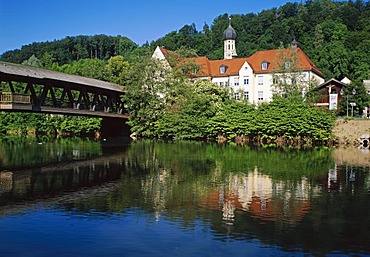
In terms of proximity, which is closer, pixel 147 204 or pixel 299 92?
pixel 147 204

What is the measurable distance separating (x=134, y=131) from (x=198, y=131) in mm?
7342

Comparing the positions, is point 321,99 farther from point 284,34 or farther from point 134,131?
point 284,34

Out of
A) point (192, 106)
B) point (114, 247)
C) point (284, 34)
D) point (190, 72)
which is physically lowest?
point (114, 247)

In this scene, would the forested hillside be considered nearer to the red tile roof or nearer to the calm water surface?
the red tile roof

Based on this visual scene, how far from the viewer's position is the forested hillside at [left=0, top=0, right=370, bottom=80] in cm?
6994

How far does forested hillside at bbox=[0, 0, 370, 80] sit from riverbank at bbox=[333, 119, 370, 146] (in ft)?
87.7

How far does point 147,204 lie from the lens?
44.8ft

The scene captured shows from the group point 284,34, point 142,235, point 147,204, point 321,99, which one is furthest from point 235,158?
point 284,34

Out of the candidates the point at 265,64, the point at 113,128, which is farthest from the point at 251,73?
the point at 113,128

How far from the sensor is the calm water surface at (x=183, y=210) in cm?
973

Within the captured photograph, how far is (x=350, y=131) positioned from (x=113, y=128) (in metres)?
25.8

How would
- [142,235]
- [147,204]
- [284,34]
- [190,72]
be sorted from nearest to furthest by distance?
[142,235], [147,204], [190,72], [284,34]

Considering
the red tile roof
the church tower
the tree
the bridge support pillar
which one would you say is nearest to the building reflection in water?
the tree

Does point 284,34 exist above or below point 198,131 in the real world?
above
